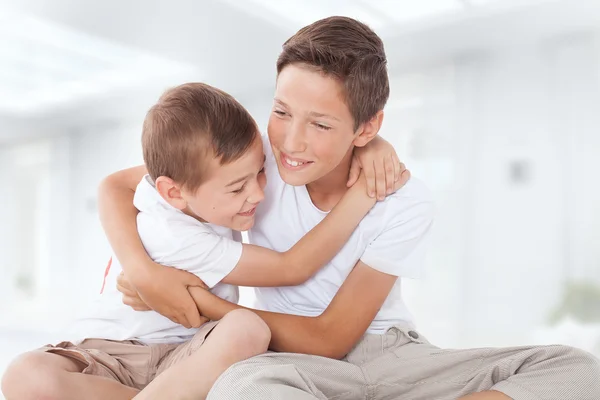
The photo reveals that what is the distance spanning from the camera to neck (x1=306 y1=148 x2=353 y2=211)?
1.44 meters

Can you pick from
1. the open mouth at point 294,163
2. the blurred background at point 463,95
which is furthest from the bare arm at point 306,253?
the blurred background at point 463,95

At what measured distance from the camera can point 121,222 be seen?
4.37ft

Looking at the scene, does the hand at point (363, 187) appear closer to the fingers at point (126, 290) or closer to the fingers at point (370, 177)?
the fingers at point (370, 177)

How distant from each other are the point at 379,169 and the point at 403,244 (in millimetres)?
161

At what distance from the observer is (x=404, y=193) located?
138 cm

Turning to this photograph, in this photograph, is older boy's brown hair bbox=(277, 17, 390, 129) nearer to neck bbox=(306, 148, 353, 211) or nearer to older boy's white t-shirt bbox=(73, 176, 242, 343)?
neck bbox=(306, 148, 353, 211)

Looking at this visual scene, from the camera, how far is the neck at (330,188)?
1.44m

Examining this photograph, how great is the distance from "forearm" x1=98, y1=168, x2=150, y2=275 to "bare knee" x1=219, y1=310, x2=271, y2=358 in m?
0.24

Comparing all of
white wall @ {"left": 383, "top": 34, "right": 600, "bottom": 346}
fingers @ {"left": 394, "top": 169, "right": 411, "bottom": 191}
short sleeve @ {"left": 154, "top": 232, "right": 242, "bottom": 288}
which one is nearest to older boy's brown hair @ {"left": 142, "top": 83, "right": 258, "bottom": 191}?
short sleeve @ {"left": 154, "top": 232, "right": 242, "bottom": 288}

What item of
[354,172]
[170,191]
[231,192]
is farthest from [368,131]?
[170,191]

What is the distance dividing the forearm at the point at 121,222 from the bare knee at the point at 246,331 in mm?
239

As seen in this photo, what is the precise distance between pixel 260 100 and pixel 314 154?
4159 mm

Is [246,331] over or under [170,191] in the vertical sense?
under

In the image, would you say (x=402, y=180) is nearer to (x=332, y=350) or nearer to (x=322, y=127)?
(x=322, y=127)
